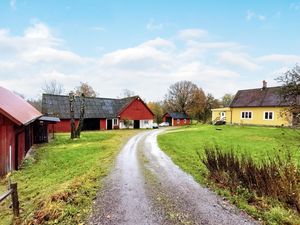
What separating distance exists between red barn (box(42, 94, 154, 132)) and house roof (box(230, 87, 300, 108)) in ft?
56.5

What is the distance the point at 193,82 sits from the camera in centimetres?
7119

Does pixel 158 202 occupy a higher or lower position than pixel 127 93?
lower

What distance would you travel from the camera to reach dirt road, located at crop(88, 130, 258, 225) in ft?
20.7

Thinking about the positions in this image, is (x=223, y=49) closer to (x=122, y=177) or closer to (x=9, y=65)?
(x=122, y=177)

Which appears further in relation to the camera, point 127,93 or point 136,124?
point 127,93

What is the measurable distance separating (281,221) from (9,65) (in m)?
45.2

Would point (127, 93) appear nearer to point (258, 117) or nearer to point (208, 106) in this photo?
point (208, 106)

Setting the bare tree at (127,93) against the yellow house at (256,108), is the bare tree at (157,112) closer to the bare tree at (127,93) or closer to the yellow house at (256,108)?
the bare tree at (127,93)

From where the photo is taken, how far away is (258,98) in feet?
141

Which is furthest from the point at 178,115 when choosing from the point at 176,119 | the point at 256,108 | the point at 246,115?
the point at 256,108

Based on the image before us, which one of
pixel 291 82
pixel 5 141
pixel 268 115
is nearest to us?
pixel 5 141

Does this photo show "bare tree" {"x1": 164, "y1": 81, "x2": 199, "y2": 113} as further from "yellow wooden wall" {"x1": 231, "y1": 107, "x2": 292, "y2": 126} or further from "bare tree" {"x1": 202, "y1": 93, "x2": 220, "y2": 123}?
"yellow wooden wall" {"x1": 231, "y1": 107, "x2": 292, "y2": 126}

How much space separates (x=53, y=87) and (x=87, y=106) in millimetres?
34353

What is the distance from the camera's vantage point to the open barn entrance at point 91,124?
4129 cm
